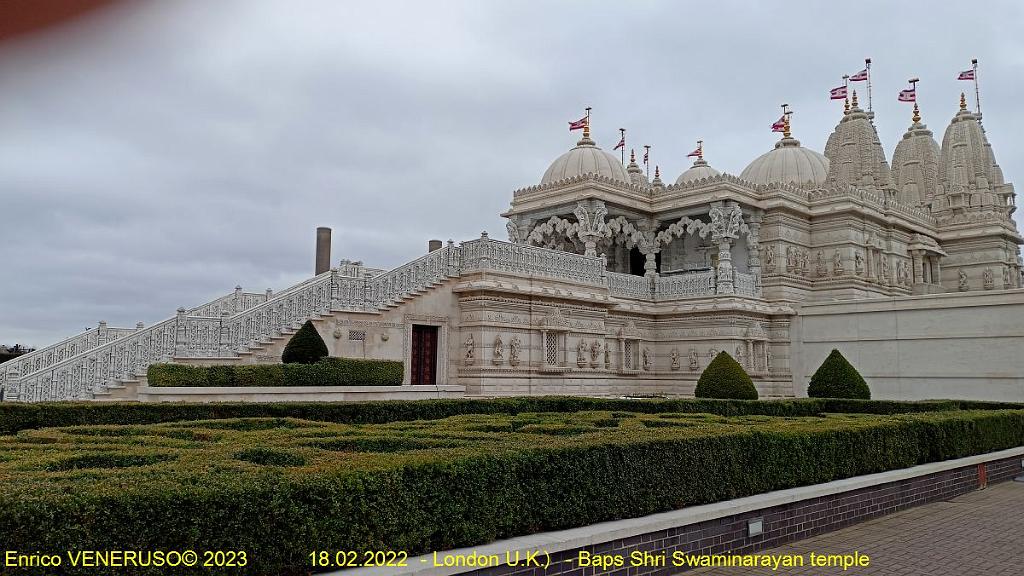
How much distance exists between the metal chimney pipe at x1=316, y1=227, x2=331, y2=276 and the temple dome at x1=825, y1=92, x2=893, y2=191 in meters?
23.8

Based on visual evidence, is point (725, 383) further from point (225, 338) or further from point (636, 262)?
point (636, 262)

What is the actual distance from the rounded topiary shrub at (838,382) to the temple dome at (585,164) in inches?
580

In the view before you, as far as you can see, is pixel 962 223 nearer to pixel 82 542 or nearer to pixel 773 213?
pixel 773 213

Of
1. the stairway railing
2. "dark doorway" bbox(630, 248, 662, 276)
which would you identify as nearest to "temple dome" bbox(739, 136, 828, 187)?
"dark doorway" bbox(630, 248, 662, 276)

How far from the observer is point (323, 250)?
30922 mm

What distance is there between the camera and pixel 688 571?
768 cm

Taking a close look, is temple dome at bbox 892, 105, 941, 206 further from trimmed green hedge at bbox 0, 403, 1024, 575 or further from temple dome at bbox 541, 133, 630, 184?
trimmed green hedge at bbox 0, 403, 1024, 575

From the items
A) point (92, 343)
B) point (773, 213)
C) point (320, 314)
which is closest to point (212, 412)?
point (320, 314)

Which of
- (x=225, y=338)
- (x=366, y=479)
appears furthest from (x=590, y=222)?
(x=366, y=479)

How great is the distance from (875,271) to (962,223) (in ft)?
38.6

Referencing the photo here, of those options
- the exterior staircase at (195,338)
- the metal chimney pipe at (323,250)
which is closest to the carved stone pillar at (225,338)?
the exterior staircase at (195,338)

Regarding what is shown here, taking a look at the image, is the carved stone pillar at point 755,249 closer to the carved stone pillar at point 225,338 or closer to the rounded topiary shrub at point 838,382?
the rounded topiary shrub at point 838,382

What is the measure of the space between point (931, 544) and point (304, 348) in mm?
13204

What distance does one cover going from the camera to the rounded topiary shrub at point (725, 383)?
72.5 ft
